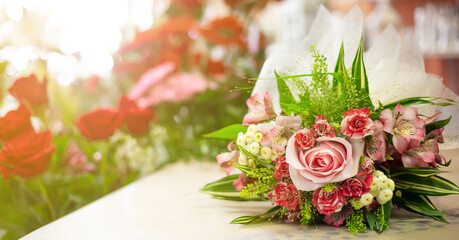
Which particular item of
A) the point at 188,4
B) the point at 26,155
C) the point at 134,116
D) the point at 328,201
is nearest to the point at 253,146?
the point at 328,201

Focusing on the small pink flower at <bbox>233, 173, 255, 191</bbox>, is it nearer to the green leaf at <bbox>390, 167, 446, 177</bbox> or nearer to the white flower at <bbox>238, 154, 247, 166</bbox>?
the white flower at <bbox>238, 154, 247, 166</bbox>

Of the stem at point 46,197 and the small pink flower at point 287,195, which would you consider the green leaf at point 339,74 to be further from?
the stem at point 46,197

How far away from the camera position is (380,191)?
575 millimetres

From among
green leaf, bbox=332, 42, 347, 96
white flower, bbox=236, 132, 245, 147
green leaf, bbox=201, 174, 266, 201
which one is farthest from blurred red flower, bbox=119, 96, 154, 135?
green leaf, bbox=332, 42, 347, 96

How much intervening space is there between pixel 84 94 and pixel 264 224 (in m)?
0.87

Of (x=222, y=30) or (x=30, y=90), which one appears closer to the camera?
(x=30, y=90)

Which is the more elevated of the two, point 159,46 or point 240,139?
point 159,46

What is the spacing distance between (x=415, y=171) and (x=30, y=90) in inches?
25.0

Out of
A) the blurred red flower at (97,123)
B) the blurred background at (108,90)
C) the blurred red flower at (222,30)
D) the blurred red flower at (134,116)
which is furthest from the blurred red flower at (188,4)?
Result: the blurred red flower at (97,123)

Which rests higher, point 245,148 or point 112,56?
point 112,56

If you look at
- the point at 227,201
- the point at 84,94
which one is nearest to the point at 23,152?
the point at 227,201

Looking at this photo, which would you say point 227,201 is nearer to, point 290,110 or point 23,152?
point 290,110

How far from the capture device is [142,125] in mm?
1072

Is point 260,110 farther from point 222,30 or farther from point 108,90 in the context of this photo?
point 108,90
